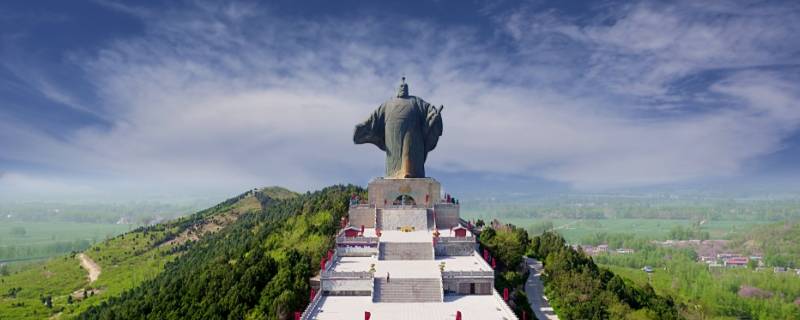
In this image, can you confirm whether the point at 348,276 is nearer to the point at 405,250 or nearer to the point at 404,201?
the point at 405,250

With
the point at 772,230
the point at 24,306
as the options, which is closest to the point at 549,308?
Answer: the point at 24,306

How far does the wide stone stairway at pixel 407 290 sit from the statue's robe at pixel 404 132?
14651 millimetres

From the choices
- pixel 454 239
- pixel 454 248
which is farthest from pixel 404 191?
pixel 454 248

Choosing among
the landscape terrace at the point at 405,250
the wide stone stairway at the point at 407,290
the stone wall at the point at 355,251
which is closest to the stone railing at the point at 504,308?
the landscape terrace at the point at 405,250

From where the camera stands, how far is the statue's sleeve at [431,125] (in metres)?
37.8

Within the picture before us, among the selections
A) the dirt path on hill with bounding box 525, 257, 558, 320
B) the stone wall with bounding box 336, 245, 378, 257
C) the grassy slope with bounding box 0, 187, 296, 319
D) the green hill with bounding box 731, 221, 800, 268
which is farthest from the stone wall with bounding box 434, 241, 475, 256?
the green hill with bounding box 731, 221, 800, 268

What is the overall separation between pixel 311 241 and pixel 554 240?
14.6 metres

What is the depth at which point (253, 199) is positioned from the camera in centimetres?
8894

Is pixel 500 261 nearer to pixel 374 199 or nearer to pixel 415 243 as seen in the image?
pixel 415 243

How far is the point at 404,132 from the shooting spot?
3741cm

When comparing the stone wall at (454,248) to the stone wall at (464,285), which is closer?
the stone wall at (464,285)

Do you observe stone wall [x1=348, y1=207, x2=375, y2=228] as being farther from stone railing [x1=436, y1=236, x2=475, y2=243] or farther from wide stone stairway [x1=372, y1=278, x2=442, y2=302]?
wide stone stairway [x1=372, y1=278, x2=442, y2=302]

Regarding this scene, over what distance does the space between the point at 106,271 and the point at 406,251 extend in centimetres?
5212

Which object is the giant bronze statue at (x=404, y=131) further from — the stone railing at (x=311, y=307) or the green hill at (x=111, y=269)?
the green hill at (x=111, y=269)
